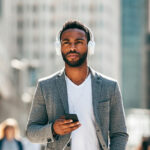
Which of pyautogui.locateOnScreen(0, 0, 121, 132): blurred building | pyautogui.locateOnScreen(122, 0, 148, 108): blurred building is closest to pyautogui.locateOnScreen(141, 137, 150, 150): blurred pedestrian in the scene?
pyautogui.locateOnScreen(0, 0, 121, 132): blurred building

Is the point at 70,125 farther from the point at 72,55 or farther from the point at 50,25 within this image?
the point at 50,25

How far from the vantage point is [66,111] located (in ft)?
13.3

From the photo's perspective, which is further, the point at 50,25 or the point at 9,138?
the point at 50,25

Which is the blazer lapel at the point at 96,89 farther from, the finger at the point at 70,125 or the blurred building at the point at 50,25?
the blurred building at the point at 50,25

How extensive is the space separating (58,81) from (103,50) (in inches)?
3858

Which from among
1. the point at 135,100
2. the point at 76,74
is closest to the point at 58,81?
the point at 76,74

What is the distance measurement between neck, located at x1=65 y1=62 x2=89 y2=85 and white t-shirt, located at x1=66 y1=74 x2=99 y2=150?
0.03 metres

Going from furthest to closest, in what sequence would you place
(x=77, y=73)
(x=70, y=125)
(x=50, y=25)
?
(x=50, y=25) → (x=77, y=73) → (x=70, y=125)

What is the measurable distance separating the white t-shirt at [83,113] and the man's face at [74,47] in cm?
16

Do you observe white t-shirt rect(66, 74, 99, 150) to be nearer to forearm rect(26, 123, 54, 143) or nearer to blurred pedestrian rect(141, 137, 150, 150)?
forearm rect(26, 123, 54, 143)

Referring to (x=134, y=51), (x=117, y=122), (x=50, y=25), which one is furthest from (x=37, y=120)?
(x=134, y=51)

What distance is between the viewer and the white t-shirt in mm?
4039

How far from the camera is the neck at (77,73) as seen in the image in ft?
13.7

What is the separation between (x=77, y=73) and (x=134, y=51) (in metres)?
125
